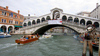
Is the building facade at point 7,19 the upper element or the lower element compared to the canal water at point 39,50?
upper

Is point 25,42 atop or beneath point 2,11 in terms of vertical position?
beneath

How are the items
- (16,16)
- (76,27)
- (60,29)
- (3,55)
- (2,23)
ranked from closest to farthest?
1. (3,55)
2. (76,27)
3. (2,23)
4. (16,16)
5. (60,29)

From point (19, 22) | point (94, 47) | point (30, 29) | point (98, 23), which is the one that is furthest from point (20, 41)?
point (19, 22)

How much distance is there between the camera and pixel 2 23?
24.7 meters

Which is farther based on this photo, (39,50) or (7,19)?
(7,19)

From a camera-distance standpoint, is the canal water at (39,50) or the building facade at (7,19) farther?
the building facade at (7,19)

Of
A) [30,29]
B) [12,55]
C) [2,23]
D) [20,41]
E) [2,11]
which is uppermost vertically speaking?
[2,11]

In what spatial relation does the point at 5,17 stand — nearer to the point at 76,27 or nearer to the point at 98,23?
the point at 76,27

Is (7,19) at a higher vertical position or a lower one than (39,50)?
higher

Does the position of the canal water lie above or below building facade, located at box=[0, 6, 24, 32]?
below

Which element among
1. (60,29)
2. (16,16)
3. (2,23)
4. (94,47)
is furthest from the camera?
(60,29)

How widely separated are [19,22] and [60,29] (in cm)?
2638

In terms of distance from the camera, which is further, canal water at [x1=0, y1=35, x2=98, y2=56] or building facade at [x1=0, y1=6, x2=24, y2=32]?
building facade at [x1=0, y1=6, x2=24, y2=32]

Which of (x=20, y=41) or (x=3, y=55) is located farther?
(x=20, y=41)
